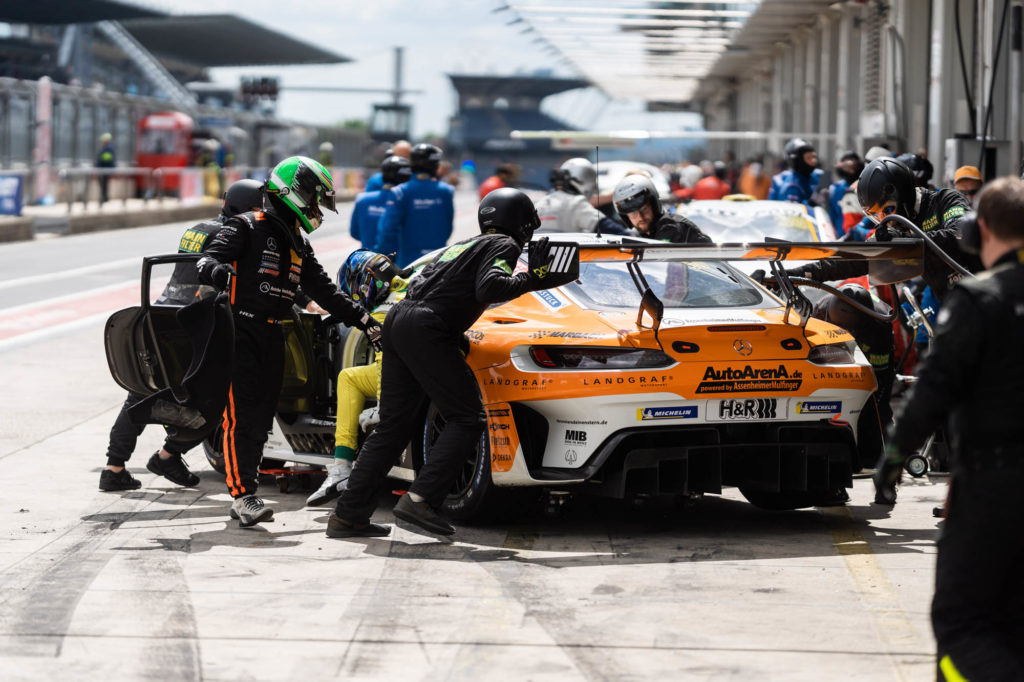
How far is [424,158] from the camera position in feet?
40.0

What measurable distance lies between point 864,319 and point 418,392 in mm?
2752

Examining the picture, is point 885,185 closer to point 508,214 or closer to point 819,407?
point 819,407

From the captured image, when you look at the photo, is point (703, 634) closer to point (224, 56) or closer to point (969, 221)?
point (969, 221)

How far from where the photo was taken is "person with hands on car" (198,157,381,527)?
7.29 m

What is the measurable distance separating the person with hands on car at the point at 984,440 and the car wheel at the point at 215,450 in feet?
17.0

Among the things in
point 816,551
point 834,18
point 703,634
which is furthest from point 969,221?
point 834,18

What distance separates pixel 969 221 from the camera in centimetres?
425

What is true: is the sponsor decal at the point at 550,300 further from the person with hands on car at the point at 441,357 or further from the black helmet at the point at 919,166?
the black helmet at the point at 919,166

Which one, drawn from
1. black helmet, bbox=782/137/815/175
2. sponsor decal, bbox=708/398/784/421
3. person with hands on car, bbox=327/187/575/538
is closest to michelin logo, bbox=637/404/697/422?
sponsor decal, bbox=708/398/784/421

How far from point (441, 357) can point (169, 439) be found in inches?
73.6

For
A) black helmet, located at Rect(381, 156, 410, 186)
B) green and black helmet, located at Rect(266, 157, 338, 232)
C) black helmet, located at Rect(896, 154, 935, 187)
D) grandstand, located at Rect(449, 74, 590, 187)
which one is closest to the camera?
green and black helmet, located at Rect(266, 157, 338, 232)

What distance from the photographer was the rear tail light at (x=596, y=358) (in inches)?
266

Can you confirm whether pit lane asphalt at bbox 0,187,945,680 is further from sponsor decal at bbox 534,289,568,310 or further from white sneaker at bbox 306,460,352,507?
sponsor decal at bbox 534,289,568,310

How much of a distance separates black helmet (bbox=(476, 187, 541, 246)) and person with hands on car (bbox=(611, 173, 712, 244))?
223 cm
